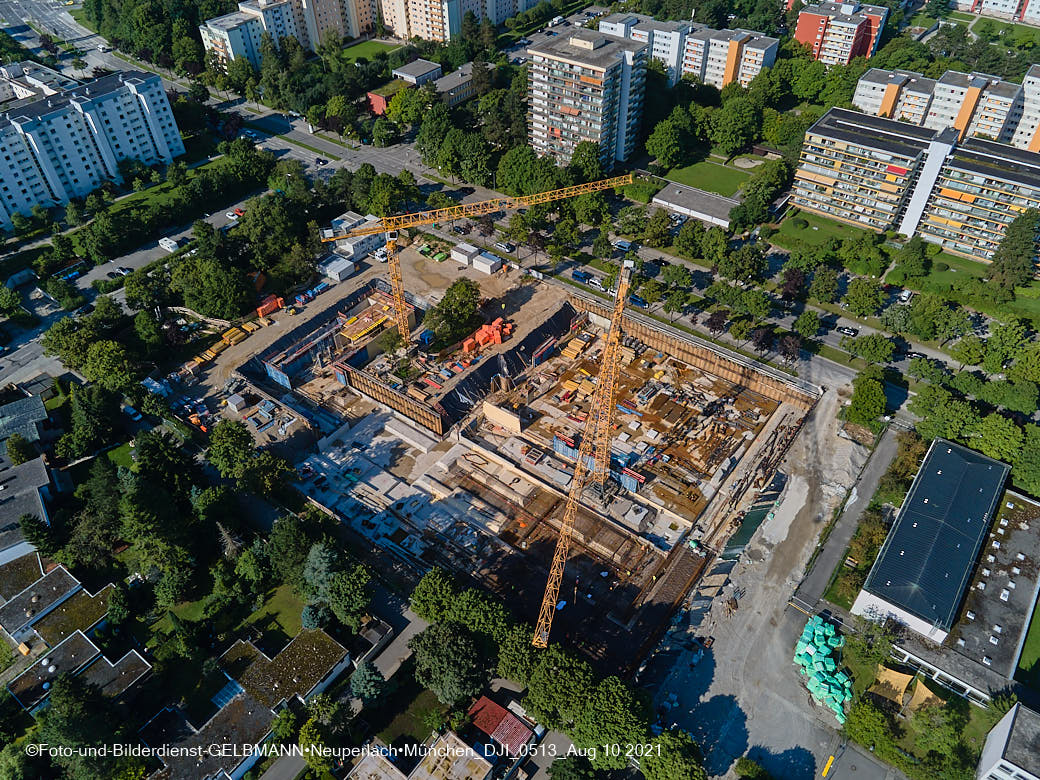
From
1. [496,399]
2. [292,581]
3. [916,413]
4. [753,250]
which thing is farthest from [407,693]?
[753,250]

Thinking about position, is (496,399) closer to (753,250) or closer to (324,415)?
(324,415)

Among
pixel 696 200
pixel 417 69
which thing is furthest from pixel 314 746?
pixel 417 69

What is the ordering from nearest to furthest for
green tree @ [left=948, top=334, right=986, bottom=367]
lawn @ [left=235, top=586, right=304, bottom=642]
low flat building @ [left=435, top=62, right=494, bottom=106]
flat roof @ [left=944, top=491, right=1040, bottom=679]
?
flat roof @ [left=944, top=491, right=1040, bottom=679]
lawn @ [left=235, top=586, right=304, bottom=642]
green tree @ [left=948, top=334, right=986, bottom=367]
low flat building @ [left=435, top=62, right=494, bottom=106]

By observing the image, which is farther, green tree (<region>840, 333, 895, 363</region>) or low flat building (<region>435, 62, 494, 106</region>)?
low flat building (<region>435, 62, 494, 106</region>)

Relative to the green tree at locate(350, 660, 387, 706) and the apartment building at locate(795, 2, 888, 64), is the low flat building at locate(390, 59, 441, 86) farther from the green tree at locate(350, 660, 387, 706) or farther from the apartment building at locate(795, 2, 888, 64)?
the green tree at locate(350, 660, 387, 706)

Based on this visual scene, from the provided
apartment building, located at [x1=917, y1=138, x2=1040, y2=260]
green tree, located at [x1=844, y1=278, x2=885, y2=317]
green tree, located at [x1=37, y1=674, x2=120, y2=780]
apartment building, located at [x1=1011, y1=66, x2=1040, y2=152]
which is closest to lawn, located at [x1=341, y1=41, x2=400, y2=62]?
apartment building, located at [x1=917, y1=138, x2=1040, y2=260]

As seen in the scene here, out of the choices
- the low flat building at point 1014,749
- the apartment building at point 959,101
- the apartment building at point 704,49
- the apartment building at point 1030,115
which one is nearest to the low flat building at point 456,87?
the apartment building at point 704,49
